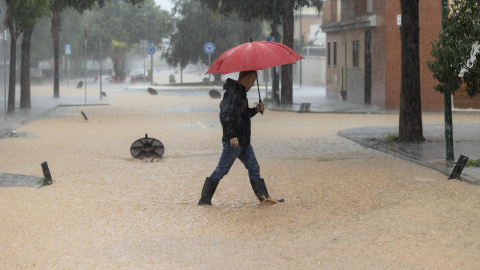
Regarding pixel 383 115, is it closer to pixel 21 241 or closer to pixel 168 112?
pixel 168 112

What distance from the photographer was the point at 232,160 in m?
9.22

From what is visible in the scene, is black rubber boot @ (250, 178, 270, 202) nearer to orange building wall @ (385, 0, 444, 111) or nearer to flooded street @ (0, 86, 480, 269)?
flooded street @ (0, 86, 480, 269)

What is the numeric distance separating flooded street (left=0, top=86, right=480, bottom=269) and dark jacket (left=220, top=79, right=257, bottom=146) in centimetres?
84

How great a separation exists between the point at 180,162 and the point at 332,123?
9.93m

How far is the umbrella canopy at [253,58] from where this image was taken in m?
8.96

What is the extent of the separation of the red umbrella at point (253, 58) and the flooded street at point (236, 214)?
61.1 inches

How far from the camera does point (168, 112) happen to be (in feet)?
94.6

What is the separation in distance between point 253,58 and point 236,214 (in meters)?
1.69

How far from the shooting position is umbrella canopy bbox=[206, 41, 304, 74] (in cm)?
896

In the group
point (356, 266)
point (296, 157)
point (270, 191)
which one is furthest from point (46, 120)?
point (356, 266)

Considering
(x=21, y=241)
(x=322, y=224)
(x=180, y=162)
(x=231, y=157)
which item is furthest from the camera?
(x=180, y=162)

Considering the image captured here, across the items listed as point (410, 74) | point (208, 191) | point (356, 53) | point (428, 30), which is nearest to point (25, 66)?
point (356, 53)

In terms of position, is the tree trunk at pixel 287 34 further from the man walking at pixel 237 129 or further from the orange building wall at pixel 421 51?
the man walking at pixel 237 129

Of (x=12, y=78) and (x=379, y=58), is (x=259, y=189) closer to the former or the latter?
(x=12, y=78)
